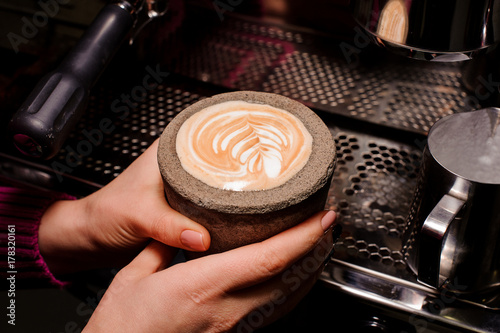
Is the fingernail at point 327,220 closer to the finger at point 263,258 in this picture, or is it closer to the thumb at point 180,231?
the finger at point 263,258

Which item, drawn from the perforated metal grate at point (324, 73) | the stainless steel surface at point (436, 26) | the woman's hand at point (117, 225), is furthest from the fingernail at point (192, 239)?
Answer: the perforated metal grate at point (324, 73)

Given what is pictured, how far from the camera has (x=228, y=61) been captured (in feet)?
4.10

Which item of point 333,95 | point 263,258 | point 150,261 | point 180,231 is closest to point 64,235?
point 150,261

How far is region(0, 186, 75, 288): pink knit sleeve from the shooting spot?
98 centimetres

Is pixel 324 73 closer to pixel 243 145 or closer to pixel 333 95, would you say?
pixel 333 95

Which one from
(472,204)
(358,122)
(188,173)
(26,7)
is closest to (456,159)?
(472,204)

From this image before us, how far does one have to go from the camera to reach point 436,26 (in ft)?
2.12

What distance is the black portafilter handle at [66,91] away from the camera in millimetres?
807

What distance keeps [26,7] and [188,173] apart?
76cm

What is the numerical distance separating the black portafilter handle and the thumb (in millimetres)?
261

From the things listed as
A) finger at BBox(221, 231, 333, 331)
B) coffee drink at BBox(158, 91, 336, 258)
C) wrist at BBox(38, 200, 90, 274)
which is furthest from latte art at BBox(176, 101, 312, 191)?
wrist at BBox(38, 200, 90, 274)

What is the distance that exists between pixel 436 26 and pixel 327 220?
1.05 feet

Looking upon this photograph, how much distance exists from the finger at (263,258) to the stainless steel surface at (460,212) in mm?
173

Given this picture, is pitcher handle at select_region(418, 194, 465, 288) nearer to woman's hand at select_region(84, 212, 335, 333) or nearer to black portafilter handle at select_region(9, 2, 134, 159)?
woman's hand at select_region(84, 212, 335, 333)
